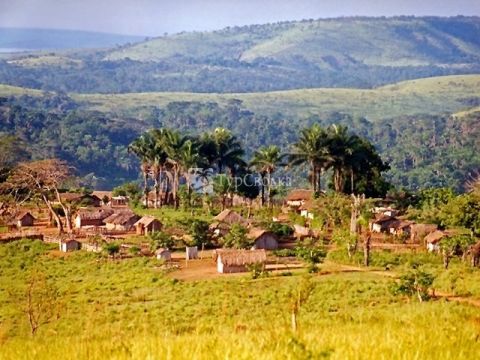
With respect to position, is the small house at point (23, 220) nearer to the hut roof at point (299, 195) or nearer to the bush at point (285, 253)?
the bush at point (285, 253)

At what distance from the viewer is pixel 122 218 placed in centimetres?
4206

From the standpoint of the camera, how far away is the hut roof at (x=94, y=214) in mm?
44081

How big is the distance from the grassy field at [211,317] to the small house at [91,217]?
312 inches

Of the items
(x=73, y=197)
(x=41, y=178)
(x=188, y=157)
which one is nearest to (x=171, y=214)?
(x=188, y=157)

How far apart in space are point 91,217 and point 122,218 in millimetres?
3223

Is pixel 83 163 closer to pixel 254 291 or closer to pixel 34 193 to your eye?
pixel 34 193

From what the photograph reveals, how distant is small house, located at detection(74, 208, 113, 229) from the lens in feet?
144

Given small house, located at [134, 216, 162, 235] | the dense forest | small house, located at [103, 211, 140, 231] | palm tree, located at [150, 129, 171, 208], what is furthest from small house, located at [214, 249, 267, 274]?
the dense forest

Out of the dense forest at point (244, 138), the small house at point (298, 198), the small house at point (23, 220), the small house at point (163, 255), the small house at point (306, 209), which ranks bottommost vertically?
the dense forest at point (244, 138)

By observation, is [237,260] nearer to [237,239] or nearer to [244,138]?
[237,239]

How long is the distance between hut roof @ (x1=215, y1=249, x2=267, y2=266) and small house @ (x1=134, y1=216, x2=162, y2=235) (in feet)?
34.5

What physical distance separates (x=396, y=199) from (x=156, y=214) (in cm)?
1803

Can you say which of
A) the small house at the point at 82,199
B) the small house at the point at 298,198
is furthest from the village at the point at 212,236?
the small house at the point at 298,198

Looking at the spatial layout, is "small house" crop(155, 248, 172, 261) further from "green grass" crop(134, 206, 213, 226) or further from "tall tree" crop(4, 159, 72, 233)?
"tall tree" crop(4, 159, 72, 233)
